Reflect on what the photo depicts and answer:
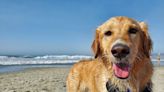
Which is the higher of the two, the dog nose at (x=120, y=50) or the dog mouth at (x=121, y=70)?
the dog nose at (x=120, y=50)

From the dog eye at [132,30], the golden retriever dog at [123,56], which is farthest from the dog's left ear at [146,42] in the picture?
the dog eye at [132,30]

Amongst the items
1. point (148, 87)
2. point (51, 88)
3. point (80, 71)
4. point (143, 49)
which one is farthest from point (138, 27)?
point (51, 88)

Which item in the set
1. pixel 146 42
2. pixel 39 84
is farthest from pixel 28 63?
pixel 146 42

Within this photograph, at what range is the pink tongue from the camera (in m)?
5.23

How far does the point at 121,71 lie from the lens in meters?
5.29

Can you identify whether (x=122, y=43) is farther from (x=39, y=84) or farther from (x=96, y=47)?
(x=39, y=84)

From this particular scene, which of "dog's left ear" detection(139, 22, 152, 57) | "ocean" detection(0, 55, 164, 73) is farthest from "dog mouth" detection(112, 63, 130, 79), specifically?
"ocean" detection(0, 55, 164, 73)

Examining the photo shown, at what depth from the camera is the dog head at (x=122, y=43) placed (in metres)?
4.93

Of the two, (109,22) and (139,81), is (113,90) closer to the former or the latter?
(139,81)

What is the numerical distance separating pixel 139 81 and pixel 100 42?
3.40ft

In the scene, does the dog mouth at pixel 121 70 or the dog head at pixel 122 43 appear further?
the dog mouth at pixel 121 70

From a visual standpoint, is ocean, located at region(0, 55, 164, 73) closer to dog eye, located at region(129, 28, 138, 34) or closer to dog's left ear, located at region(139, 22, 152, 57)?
dog's left ear, located at region(139, 22, 152, 57)

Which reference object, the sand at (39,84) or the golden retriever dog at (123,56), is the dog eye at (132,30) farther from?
the sand at (39,84)

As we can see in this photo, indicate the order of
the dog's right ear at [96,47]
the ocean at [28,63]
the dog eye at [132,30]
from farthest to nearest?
the ocean at [28,63] < the dog's right ear at [96,47] < the dog eye at [132,30]
